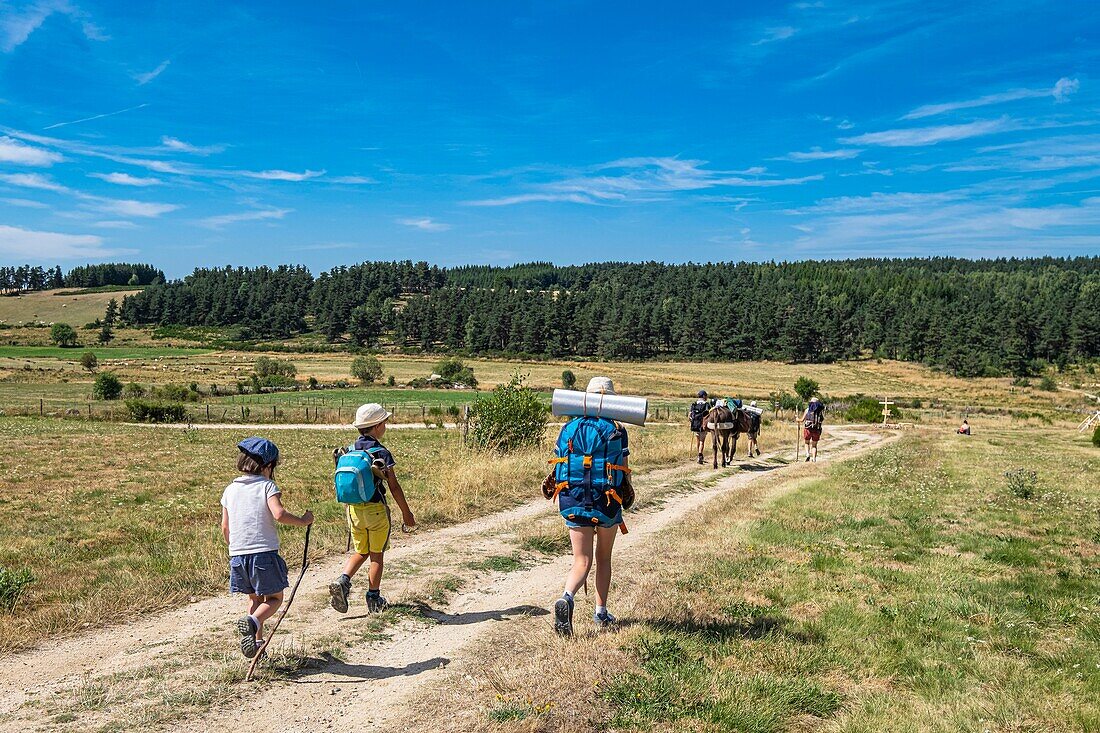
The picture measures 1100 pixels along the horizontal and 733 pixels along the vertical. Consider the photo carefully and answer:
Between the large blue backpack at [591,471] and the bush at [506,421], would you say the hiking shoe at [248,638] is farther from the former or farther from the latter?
the bush at [506,421]

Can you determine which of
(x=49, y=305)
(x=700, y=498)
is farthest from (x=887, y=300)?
(x=49, y=305)

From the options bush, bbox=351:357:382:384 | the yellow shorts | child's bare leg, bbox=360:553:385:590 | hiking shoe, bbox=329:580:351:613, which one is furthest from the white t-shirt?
bush, bbox=351:357:382:384

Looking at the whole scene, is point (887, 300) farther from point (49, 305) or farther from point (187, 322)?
point (49, 305)

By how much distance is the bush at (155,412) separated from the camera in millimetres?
50219

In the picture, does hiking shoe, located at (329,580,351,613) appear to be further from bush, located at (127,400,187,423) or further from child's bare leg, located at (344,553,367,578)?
bush, located at (127,400,187,423)

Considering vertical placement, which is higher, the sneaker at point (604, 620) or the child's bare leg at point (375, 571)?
the child's bare leg at point (375, 571)

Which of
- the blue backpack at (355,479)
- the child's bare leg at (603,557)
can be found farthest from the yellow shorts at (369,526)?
the child's bare leg at (603,557)

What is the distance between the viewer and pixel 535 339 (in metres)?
145

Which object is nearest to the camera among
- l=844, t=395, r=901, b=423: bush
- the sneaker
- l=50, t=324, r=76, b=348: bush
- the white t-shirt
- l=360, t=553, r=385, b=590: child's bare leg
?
the white t-shirt

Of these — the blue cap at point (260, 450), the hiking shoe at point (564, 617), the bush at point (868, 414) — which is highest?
the blue cap at point (260, 450)

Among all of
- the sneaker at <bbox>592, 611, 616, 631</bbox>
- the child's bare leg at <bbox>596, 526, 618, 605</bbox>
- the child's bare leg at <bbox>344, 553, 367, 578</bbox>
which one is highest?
the child's bare leg at <bbox>596, 526, 618, 605</bbox>

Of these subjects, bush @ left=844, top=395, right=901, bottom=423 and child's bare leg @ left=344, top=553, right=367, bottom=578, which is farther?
bush @ left=844, top=395, right=901, bottom=423

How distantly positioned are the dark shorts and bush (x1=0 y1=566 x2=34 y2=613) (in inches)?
120

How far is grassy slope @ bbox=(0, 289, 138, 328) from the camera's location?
6757 inches
